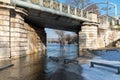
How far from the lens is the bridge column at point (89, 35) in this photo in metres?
36.5

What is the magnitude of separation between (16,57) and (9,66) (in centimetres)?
620

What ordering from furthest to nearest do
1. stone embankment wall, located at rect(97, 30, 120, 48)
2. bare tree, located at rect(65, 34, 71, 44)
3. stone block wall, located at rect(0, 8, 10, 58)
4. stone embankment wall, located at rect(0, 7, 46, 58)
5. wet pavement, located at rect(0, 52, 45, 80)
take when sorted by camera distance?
bare tree, located at rect(65, 34, 71, 44)
stone embankment wall, located at rect(97, 30, 120, 48)
stone embankment wall, located at rect(0, 7, 46, 58)
stone block wall, located at rect(0, 8, 10, 58)
wet pavement, located at rect(0, 52, 45, 80)

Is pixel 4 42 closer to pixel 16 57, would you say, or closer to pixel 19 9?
pixel 16 57

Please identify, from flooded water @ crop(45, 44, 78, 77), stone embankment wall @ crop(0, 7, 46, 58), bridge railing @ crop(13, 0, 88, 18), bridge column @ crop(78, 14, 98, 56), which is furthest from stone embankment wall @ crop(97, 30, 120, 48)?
stone embankment wall @ crop(0, 7, 46, 58)

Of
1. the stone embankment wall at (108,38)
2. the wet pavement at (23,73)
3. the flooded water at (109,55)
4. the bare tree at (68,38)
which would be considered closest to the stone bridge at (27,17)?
the stone embankment wall at (108,38)

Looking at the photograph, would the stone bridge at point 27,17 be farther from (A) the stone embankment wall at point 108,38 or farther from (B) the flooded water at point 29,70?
(A) the stone embankment wall at point 108,38

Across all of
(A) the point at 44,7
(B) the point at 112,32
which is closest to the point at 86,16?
(B) the point at 112,32

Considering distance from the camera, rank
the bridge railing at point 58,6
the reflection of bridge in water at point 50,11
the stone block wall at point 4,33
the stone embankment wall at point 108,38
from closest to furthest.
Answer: the stone block wall at point 4,33
the reflection of bridge in water at point 50,11
the bridge railing at point 58,6
the stone embankment wall at point 108,38

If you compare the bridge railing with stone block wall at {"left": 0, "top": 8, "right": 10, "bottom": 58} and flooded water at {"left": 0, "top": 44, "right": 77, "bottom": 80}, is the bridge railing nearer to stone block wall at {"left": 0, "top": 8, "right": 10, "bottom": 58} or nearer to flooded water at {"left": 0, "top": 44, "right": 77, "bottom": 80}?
stone block wall at {"left": 0, "top": 8, "right": 10, "bottom": 58}

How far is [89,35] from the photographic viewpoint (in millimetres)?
36594

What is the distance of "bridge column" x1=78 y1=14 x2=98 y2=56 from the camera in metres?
36.5

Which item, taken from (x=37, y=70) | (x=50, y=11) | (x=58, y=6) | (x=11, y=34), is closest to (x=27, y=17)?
(x=50, y=11)

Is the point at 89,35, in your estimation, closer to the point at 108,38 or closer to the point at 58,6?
the point at 108,38

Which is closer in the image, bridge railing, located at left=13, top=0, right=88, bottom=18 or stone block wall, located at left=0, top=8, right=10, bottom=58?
stone block wall, located at left=0, top=8, right=10, bottom=58
